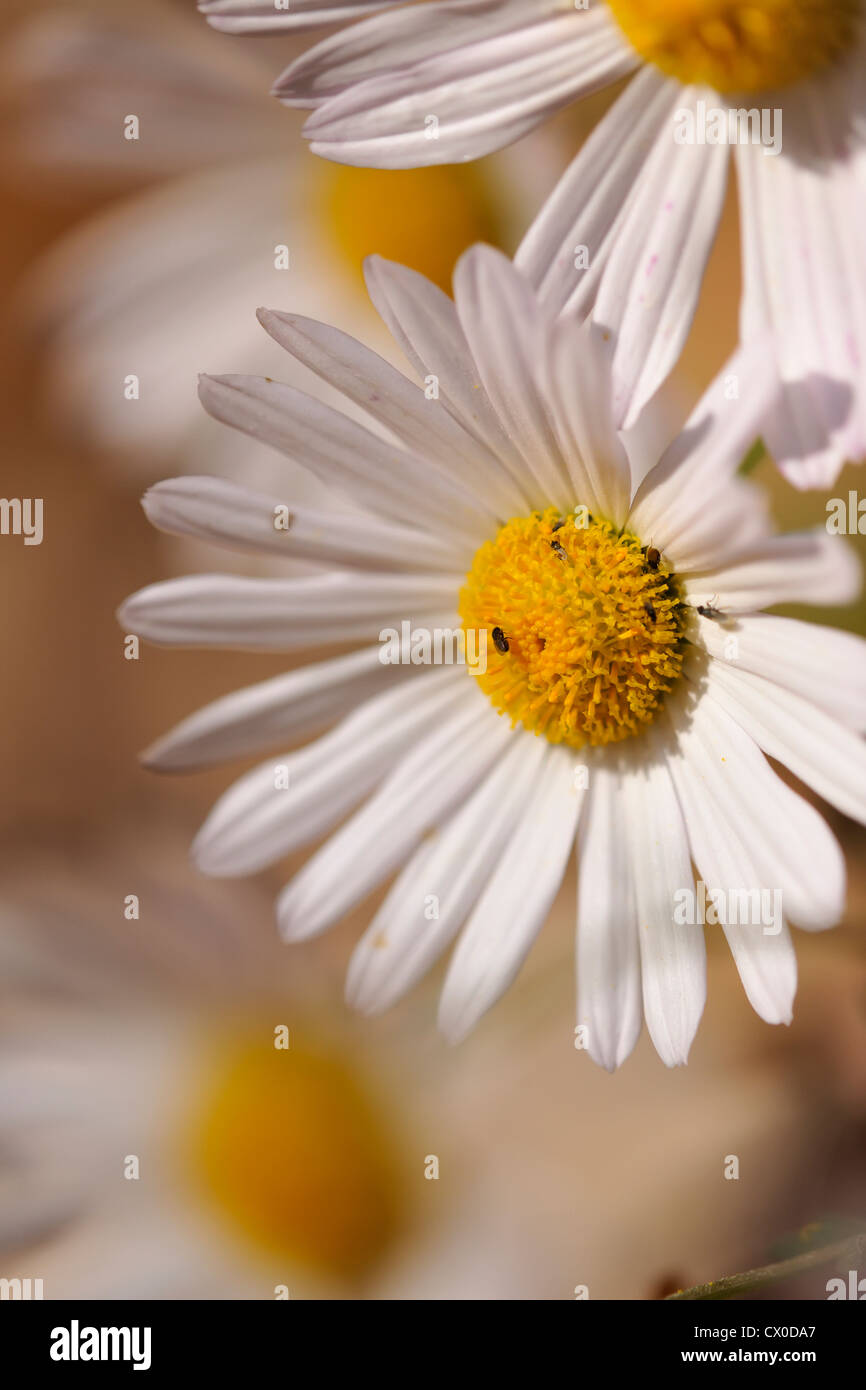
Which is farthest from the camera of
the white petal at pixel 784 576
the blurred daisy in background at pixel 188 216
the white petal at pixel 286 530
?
the blurred daisy in background at pixel 188 216

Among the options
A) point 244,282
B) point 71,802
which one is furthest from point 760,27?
point 71,802

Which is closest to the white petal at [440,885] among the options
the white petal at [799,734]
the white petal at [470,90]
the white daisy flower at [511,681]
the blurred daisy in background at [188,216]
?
the white daisy flower at [511,681]

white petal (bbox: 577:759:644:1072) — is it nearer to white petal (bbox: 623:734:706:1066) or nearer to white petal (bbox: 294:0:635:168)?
white petal (bbox: 623:734:706:1066)

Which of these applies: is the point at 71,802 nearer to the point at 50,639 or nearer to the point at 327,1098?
the point at 50,639

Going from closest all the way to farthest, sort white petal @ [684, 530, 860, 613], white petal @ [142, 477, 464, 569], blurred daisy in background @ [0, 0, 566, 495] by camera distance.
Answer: white petal @ [684, 530, 860, 613] < white petal @ [142, 477, 464, 569] < blurred daisy in background @ [0, 0, 566, 495]

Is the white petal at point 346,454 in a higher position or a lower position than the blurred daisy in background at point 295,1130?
higher

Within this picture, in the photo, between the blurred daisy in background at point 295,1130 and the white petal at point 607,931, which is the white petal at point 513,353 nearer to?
the white petal at point 607,931

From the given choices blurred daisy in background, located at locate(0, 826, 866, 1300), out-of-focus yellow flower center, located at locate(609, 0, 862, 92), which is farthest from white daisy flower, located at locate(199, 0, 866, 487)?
blurred daisy in background, located at locate(0, 826, 866, 1300)
